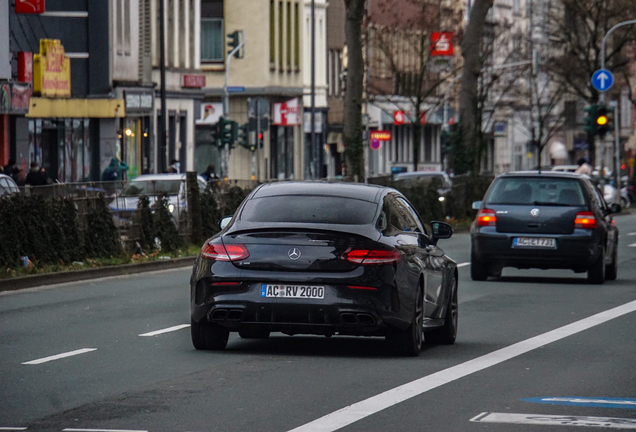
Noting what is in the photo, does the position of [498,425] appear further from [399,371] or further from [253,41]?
[253,41]

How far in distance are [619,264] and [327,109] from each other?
55.7 meters

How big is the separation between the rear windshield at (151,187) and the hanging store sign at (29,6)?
15.2 m

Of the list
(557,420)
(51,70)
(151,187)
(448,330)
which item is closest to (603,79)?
(51,70)

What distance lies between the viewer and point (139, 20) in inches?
2336

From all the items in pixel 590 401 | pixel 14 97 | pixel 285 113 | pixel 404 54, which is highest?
pixel 404 54

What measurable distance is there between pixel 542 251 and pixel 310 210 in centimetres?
983

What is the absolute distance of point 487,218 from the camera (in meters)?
21.7

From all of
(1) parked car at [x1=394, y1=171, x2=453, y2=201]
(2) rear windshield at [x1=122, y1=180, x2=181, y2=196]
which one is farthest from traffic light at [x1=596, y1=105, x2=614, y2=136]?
(2) rear windshield at [x1=122, y1=180, x2=181, y2=196]

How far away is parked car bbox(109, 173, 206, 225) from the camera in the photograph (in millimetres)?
26156

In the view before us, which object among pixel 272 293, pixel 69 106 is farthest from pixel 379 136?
pixel 272 293

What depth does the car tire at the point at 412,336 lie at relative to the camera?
1205 cm

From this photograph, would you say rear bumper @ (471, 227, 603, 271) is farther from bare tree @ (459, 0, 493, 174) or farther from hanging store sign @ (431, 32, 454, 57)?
hanging store sign @ (431, 32, 454, 57)

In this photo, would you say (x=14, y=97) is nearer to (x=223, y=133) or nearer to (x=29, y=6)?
(x=29, y=6)

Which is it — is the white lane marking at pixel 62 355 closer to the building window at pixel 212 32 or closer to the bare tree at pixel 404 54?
the bare tree at pixel 404 54
